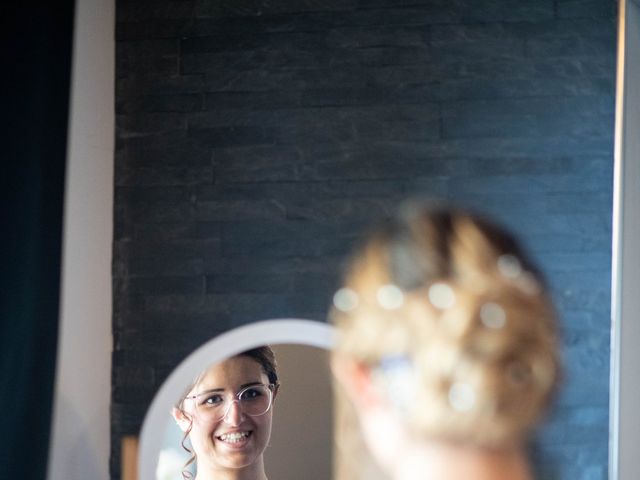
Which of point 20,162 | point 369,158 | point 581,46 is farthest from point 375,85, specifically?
point 20,162

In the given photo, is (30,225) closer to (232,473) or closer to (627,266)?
(232,473)

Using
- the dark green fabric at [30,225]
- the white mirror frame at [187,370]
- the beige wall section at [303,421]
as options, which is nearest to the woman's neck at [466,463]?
the dark green fabric at [30,225]

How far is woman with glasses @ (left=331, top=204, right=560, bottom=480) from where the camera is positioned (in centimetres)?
85

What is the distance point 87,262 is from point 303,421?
80cm

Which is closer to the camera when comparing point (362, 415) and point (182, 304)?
point (362, 415)

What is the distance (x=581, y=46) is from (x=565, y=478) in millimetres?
1064

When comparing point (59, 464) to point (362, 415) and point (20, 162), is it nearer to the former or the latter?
point (20, 162)

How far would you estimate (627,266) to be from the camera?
2.17 m

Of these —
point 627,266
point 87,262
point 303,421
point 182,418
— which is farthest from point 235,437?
point 627,266

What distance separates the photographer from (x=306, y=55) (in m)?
2.51

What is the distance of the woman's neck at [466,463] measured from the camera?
838 mm

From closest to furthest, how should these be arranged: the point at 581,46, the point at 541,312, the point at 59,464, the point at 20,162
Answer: the point at 541,312, the point at 20,162, the point at 59,464, the point at 581,46

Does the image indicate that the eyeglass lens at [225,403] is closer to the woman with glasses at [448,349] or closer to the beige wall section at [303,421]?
the beige wall section at [303,421]

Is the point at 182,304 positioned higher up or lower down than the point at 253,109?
lower down
